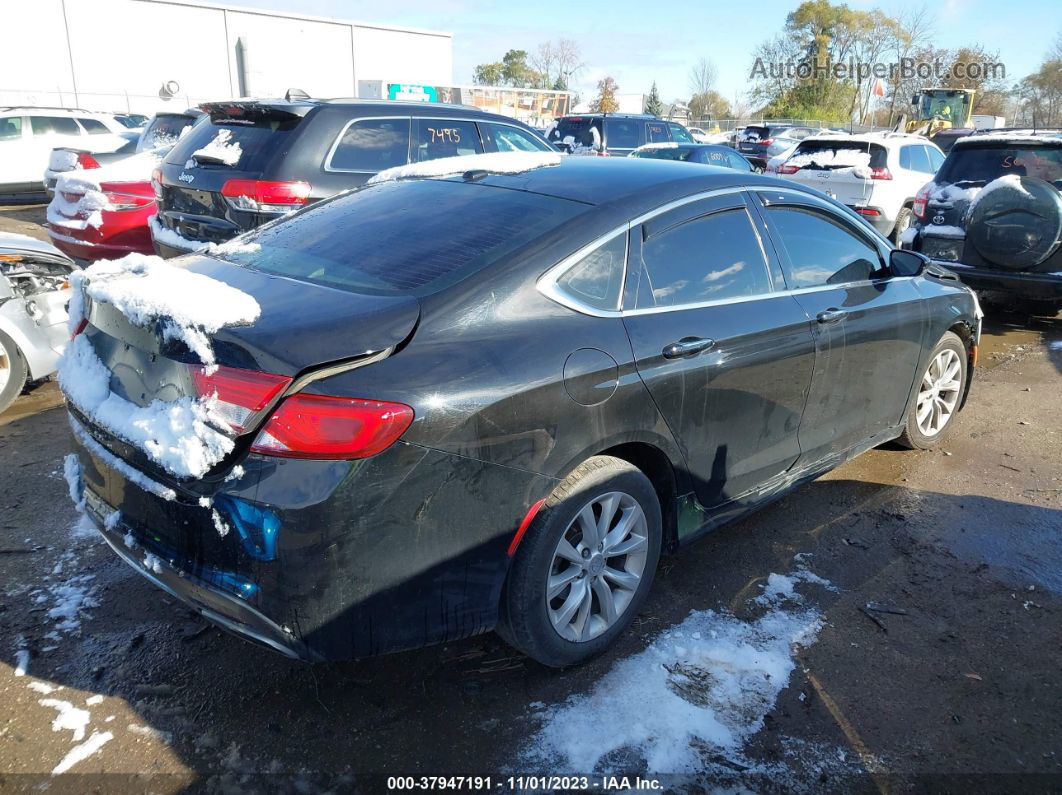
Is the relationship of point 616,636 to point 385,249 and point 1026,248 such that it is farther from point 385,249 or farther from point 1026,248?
point 1026,248

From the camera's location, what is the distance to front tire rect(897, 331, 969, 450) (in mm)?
4602

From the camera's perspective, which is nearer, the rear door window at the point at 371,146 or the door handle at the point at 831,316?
the door handle at the point at 831,316

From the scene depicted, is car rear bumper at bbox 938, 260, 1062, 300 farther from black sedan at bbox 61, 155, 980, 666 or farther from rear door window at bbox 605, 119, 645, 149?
rear door window at bbox 605, 119, 645, 149

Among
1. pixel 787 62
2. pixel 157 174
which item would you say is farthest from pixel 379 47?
pixel 157 174

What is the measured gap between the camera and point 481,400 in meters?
2.32

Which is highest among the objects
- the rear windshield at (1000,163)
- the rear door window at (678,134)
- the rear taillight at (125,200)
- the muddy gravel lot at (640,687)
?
the rear door window at (678,134)

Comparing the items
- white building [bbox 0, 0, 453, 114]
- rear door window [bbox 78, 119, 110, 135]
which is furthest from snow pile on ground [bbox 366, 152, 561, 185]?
white building [bbox 0, 0, 453, 114]

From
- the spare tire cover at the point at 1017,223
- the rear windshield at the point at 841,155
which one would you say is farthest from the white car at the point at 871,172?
the spare tire cover at the point at 1017,223

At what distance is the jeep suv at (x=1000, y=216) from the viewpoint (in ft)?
22.5

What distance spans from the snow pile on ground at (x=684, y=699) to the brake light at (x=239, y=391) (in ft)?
4.37

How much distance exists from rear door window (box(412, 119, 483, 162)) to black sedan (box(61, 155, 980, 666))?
3.34 m

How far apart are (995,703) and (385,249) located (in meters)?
2.67

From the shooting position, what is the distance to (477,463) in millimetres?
2320

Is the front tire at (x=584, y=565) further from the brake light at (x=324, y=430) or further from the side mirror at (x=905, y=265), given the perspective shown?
the side mirror at (x=905, y=265)
